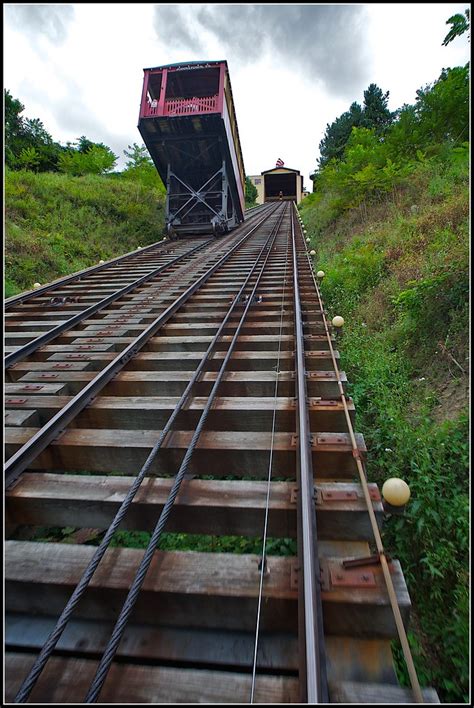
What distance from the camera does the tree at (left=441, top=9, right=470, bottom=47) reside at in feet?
19.9

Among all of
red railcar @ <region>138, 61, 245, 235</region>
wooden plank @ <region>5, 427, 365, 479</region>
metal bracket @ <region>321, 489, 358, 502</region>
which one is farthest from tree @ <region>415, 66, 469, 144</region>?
metal bracket @ <region>321, 489, 358, 502</region>

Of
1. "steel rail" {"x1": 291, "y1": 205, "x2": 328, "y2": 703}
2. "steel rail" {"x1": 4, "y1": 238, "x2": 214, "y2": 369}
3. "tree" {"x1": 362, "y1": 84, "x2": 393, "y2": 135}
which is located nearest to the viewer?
"steel rail" {"x1": 291, "y1": 205, "x2": 328, "y2": 703}

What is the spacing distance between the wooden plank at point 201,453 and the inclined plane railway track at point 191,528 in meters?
0.01

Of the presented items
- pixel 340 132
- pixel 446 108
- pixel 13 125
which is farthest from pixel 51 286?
pixel 340 132

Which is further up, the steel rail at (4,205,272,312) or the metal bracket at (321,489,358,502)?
the steel rail at (4,205,272,312)

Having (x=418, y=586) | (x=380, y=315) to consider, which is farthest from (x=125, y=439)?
(x=380, y=315)

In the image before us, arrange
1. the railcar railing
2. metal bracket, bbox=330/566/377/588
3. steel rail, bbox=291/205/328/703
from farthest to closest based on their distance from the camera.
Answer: the railcar railing < metal bracket, bbox=330/566/377/588 < steel rail, bbox=291/205/328/703

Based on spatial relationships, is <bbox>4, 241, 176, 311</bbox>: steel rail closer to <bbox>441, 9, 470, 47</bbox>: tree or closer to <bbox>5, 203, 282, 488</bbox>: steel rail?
<bbox>5, 203, 282, 488</bbox>: steel rail

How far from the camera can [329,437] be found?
2.27 m

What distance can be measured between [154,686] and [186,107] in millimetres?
13764

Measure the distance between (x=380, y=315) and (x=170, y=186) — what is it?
11.2 m

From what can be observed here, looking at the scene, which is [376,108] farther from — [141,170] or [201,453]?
[201,453]

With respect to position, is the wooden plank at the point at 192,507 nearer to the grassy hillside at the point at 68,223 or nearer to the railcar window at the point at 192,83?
the grassy hillside at the point at 68,223

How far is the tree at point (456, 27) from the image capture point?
239 inches
